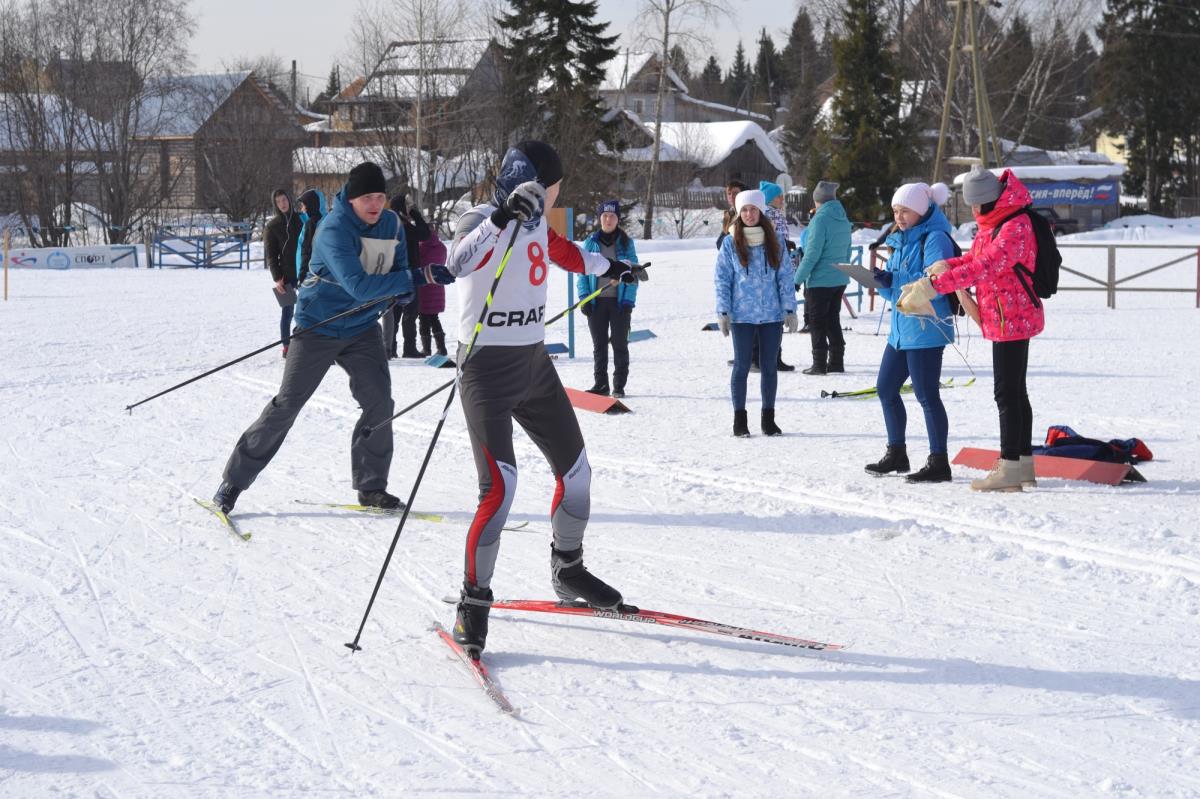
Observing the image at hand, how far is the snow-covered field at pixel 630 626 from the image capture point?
3.11 metres

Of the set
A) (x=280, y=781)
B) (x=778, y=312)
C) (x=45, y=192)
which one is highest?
(x=45, y=192)

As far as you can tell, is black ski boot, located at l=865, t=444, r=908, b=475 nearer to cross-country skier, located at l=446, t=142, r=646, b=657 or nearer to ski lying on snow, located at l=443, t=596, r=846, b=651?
ski lying on snow, located at l=443, t=596, r=846, b=651

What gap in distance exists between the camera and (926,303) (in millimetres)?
5918

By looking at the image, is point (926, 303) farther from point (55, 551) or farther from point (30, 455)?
point (30, 455)

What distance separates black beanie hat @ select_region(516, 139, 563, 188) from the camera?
13.1 feet

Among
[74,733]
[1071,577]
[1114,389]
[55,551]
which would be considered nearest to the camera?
[74,733]

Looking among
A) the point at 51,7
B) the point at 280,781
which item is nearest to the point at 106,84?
the point at 51,7

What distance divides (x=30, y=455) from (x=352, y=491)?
2340 mm

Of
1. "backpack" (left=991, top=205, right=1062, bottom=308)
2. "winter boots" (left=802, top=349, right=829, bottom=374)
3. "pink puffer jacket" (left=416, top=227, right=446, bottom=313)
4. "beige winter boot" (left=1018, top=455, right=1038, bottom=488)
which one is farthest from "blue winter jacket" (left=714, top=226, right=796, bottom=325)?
"pink puffer jacket" (left=416, top=227, right=446, bottom=313)

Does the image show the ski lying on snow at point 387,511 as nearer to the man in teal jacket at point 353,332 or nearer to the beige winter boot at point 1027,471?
the man in teal jacket at point 353,332

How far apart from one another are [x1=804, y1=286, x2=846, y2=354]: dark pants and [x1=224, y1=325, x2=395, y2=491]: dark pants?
538cm

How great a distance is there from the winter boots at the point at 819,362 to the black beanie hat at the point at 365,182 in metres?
5.79

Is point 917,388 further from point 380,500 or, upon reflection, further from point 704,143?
point 704,143

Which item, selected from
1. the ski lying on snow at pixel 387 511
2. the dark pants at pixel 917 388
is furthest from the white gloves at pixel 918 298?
the ski lying on snow at pixel 387 511
